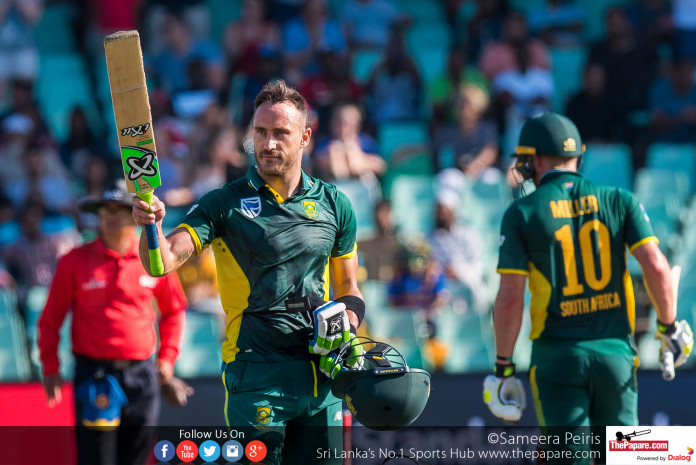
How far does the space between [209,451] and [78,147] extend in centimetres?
888

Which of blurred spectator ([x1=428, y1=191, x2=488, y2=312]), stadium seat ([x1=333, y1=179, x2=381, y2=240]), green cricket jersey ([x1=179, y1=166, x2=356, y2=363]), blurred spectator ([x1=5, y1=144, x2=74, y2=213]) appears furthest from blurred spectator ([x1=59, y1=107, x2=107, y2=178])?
green cricket jersey ([x1=179, y1=166, x2=356, y2=363])

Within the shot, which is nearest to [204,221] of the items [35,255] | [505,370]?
[505,370]

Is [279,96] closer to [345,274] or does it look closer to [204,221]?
[204,221]

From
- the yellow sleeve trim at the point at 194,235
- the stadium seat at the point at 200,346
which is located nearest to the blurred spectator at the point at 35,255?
the stadium seat at the point at 200,346

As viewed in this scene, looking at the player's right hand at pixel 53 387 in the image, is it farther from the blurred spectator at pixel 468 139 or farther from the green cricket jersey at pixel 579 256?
the blurred spectator at pixel 468 139

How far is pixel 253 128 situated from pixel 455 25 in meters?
10.4

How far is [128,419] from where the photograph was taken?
282 inches

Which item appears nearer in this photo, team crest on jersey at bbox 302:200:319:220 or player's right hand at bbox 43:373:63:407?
team crest on jersey at bbox 302:200:319:220

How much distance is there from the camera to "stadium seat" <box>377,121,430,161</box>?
1334cm

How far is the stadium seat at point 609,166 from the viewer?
12617 mm

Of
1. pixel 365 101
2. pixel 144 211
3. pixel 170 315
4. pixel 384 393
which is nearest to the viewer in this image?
pixel 144 211

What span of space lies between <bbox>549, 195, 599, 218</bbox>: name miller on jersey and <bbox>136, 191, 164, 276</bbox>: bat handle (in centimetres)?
233

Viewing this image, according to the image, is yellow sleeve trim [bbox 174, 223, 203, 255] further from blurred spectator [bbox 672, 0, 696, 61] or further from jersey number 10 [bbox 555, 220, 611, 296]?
blurred spectator [bbox 672, 0, 696, 61]

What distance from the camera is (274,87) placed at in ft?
17.3
